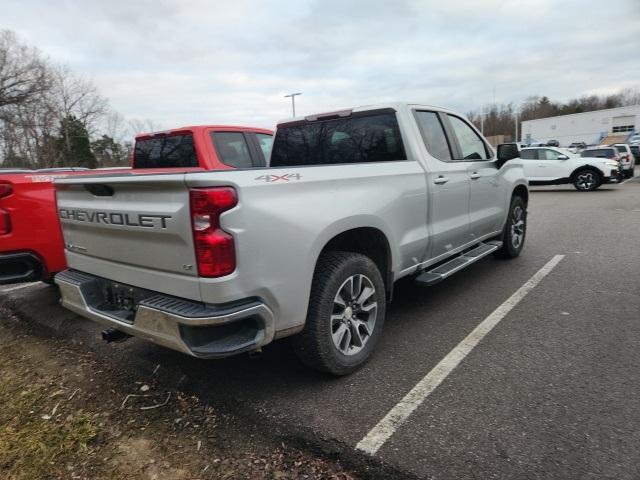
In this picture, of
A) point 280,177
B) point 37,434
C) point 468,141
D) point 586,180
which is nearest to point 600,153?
point 586,180

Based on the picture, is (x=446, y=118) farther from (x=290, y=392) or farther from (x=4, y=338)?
(x=4, y=338)

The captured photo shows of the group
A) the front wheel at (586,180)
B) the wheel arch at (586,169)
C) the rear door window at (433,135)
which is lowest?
the front wheel at (586,180)

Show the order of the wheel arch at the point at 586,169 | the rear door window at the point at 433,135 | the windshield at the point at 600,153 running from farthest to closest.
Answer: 1. the windshield at the point at 600,153
2. the wheel arch at the point at 586,169
3. the rear door window at the point at 433,135

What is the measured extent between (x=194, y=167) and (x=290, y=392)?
3259mm

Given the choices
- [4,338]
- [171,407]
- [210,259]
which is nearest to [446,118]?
[210,259]

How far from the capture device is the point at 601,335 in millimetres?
3602

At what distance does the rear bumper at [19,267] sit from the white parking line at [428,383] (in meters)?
3.35

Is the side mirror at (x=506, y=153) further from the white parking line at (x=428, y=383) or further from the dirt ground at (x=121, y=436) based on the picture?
the dirt ground at (x=121, y=436)

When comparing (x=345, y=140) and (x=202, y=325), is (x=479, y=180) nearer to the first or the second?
(x=345, y=140)

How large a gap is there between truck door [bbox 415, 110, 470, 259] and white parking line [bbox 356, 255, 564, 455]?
745 millimetres

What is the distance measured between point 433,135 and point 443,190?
1.91 feet

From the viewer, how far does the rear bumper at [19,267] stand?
390cm

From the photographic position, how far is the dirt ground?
7.56ft

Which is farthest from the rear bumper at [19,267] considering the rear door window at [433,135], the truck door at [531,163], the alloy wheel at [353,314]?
the truck door at [531,163]
